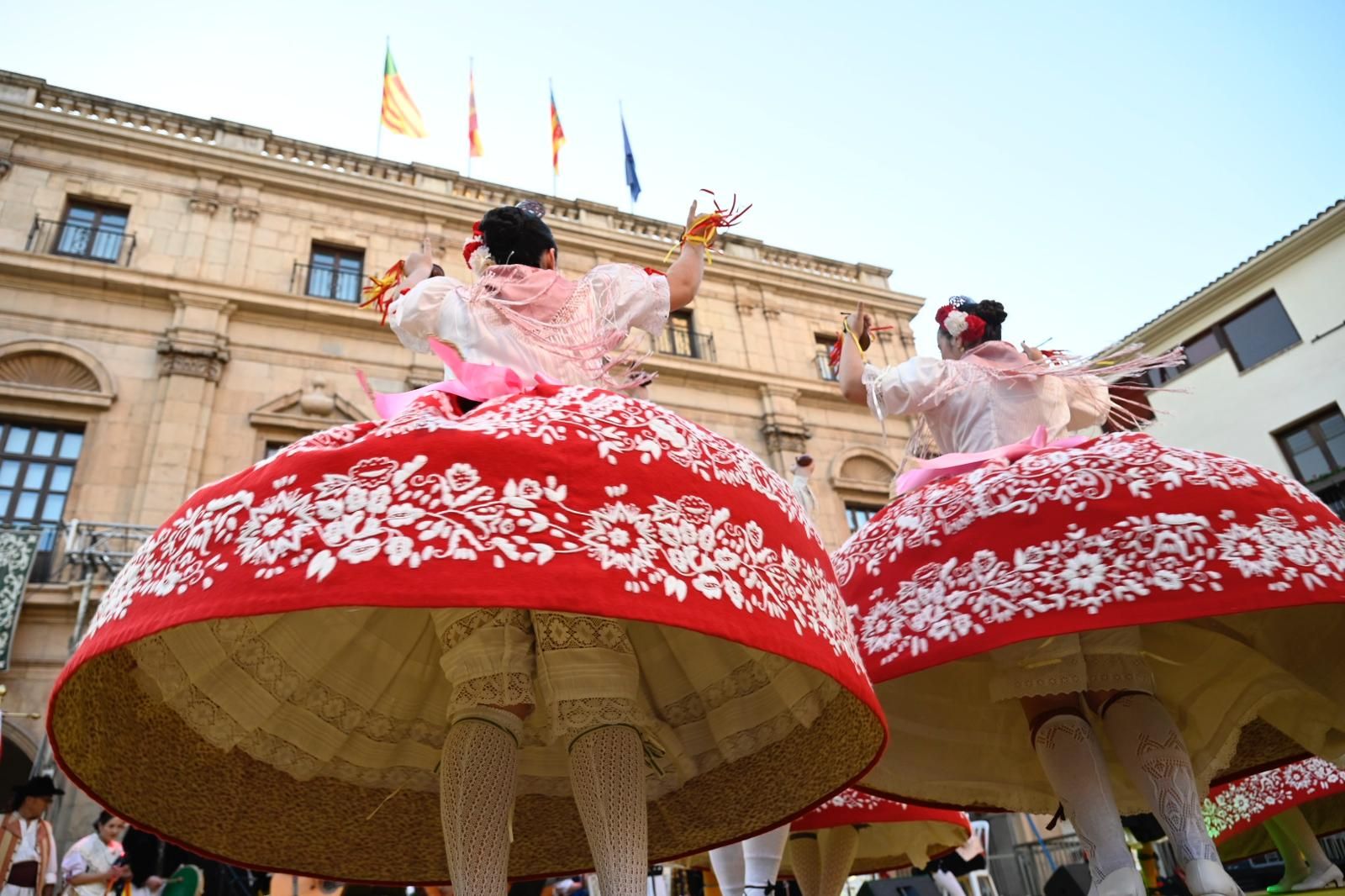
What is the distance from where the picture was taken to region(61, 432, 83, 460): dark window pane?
10.3 meters

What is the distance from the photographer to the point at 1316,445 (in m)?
14.8

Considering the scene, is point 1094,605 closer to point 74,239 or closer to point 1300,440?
point 74,239

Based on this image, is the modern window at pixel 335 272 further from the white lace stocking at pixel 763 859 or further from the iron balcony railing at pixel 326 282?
the white lace stocking at pixel 763 859

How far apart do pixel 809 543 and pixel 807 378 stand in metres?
13.9

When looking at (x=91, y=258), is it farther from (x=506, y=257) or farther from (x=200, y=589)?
(x=200, y=589)

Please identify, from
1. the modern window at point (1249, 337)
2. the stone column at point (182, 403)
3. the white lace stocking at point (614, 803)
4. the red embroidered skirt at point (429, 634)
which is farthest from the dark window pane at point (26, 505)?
the modern window at point (1249, 337)

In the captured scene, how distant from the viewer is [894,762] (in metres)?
2.63

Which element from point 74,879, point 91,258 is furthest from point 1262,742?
point 91,258

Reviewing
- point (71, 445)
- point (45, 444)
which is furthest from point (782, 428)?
point (45, 444)

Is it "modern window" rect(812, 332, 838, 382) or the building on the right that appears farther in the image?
"modern window" rect(812, 332, 838, 382)

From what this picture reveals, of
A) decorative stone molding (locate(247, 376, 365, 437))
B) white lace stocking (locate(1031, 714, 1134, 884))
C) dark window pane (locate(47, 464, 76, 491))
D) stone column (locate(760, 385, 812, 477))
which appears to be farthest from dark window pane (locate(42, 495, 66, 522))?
white lace stocking (locate(1031, 714, 1134, 884))

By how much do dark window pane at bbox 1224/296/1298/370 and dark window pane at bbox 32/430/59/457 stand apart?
19.2 meters

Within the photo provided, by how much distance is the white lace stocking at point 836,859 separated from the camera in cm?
322

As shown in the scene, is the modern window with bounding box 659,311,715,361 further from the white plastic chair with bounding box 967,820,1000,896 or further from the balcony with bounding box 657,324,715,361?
the white plastic chair with bounding box 967,820,1000,896
